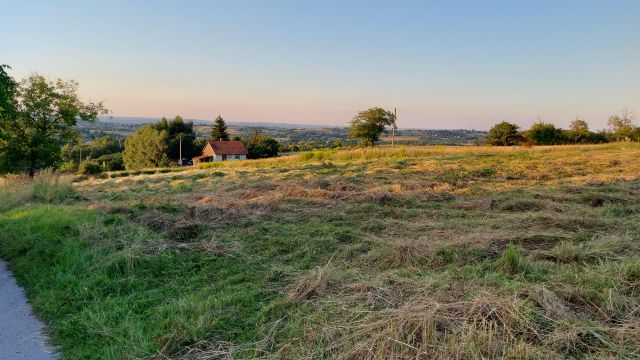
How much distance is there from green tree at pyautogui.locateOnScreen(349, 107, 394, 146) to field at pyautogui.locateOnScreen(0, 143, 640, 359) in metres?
42.6

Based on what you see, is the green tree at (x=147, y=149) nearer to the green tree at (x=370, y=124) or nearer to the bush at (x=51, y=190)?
the green tree at (x=370, y=124)

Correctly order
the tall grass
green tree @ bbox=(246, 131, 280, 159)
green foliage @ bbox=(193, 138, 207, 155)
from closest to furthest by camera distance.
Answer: the tall grass, green tree @ bbox=(246, 131, 280, 159), green foliage @ bbox=(193, 138, 207, 155)

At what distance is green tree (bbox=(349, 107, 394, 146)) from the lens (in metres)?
51.6

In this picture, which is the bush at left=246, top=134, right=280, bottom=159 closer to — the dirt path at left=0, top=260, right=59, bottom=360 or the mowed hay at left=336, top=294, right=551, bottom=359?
the dirt path at left=0, top=260, right=59, bottom=360

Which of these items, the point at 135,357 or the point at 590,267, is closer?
the point at 135,357

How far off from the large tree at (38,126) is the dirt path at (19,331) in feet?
62.1

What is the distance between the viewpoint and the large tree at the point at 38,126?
20781 mm

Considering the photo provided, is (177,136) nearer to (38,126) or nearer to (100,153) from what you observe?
(100,153)

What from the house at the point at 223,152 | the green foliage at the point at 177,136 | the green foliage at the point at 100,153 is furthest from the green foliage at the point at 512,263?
the green foliage at the point at 100,153

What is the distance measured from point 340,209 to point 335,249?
283 cm

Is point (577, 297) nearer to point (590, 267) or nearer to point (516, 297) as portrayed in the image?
point (516, 297)

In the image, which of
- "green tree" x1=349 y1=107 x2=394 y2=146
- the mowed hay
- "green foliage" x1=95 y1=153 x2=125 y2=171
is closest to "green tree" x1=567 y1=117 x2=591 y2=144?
"green tree" x1=349 y1=107 x2=394 y2=146

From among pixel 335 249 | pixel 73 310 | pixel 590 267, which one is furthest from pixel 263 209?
pixel 590 267

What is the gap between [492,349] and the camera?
2.59m
